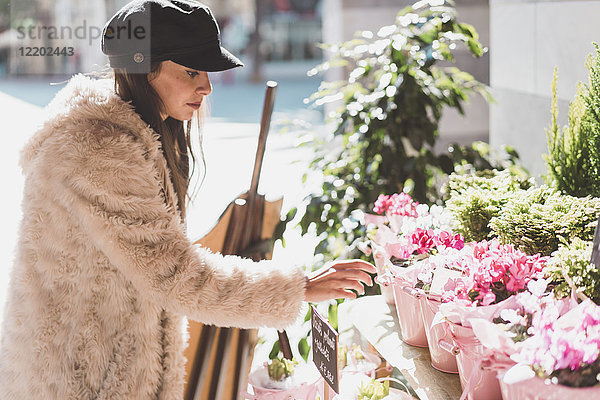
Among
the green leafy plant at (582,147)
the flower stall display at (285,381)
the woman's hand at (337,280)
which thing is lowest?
the flower stall display at (285,381)

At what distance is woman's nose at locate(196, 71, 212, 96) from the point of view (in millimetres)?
1396

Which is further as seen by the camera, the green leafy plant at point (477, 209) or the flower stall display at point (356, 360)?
the flower stall display at point (356, 360)

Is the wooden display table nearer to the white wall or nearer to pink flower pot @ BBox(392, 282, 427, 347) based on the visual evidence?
pink flower pot @ BBox(392, 282, 427, 347)

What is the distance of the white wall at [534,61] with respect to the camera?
174 cm

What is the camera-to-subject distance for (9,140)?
8.06 meters

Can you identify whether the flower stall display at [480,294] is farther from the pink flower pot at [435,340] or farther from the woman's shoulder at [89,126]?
the woman's shoulder at [89,126]

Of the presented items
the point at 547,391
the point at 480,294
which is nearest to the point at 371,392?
the point at 480,294

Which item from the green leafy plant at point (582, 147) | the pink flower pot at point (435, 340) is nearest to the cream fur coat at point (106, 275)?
the pink flower pot at point (435, 340)

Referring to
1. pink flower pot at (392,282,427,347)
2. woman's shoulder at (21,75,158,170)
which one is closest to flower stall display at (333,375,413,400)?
pink flower pot at (392,282,427,347)

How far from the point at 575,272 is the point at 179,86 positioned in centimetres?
82

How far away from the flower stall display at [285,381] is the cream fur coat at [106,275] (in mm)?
220

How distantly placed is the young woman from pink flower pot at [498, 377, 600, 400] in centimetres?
42

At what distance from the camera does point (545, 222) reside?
1.21 meters

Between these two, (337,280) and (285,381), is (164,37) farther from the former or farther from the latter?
(285,381)
